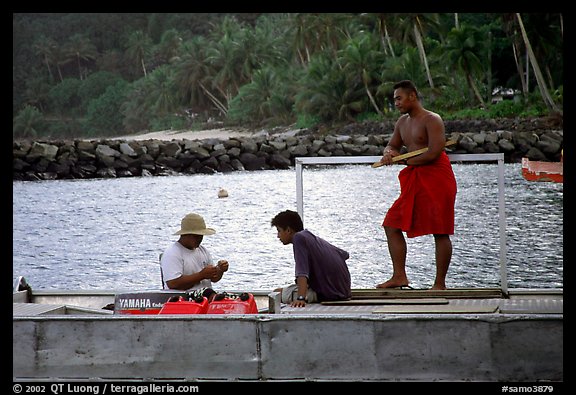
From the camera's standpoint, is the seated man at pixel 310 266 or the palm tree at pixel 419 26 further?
the palm tree at pixel 419 26

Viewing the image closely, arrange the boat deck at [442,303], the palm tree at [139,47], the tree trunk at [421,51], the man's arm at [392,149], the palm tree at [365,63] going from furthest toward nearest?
the palm tree at [139,47] < the palm tree at [365,63] < the tree trunk at [421,51] < the man's arm at [392,149] < the boat deck at [442,303]

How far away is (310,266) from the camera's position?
6477 millimetres

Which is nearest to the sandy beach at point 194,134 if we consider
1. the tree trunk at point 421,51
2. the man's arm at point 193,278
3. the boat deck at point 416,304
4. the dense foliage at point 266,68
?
the dense foliage at point 266,68

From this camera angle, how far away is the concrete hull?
547 centimetres

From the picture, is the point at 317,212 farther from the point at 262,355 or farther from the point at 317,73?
the point at 317,73

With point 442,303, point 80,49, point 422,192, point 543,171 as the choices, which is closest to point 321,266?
point 442,303

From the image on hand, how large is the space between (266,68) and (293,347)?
75010 millimetres

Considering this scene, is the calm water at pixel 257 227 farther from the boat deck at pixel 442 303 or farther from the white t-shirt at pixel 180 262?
the white t-shirt at pixel 180 262

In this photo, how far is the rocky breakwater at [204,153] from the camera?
44.2m

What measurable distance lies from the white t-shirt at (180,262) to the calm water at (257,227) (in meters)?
8.08

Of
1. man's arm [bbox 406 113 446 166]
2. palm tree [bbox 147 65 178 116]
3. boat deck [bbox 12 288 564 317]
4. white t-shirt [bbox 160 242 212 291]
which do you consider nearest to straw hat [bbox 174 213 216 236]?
white t-shirt [bbox 160 242 212 291]

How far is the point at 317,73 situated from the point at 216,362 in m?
62.9

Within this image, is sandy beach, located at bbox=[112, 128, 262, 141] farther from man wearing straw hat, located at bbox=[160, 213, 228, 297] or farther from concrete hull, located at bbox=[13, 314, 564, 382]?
concrete hull, located at bbox=[13, 314, 564, 382]

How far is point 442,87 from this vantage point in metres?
62.6
